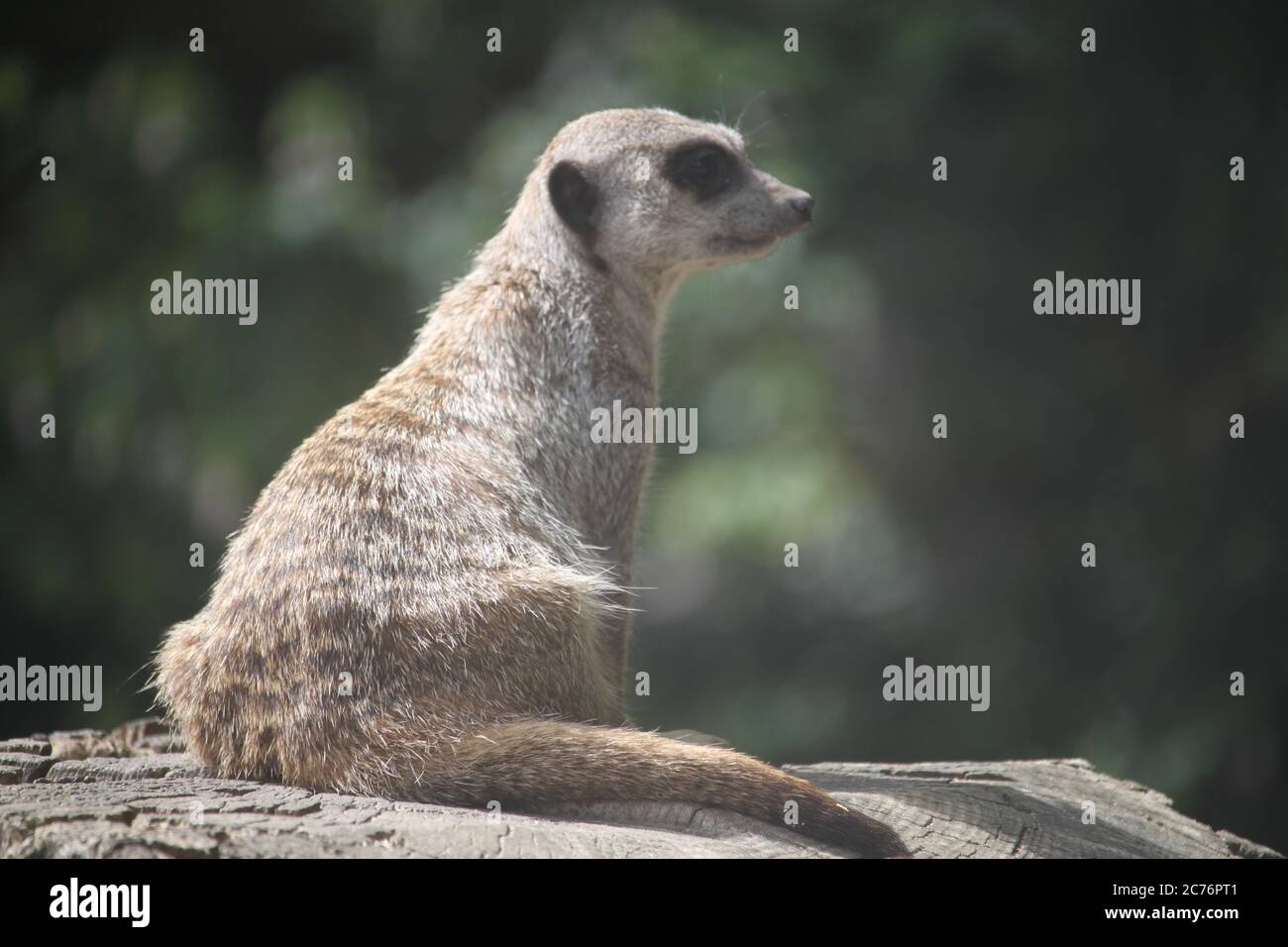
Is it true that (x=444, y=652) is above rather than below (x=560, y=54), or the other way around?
below

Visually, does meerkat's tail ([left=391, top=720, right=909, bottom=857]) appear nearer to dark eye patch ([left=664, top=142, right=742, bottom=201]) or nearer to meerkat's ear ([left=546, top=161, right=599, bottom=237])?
meerkat's ear ([left=546, top=161, right=599, bottom=237])

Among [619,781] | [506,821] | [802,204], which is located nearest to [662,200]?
[802,204]

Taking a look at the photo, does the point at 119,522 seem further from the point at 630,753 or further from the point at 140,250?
the point at 630,753

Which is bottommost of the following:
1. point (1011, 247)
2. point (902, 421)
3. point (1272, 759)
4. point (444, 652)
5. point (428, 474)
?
point (1272, 759)

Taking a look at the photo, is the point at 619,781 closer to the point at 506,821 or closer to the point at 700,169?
the point at 506,821

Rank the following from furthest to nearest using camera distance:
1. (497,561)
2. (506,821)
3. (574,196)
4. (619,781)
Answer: (574,196)
(497,561)
(619,781)
(506,821)

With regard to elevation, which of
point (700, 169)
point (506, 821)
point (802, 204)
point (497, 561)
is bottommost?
point (506, 821)

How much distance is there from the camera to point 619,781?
4.38m

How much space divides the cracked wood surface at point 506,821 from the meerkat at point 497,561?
0.13 m

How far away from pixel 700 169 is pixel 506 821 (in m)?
3.20

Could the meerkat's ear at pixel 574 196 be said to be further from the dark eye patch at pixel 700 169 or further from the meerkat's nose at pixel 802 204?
the meerkat's nose at pixel 802 204

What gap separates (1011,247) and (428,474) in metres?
9.32
